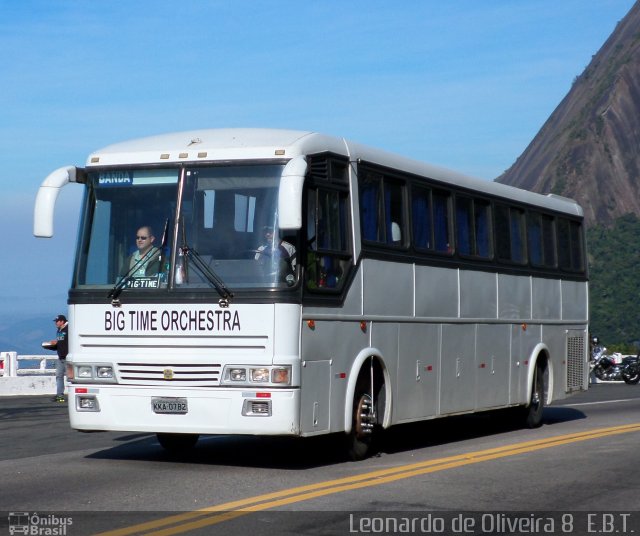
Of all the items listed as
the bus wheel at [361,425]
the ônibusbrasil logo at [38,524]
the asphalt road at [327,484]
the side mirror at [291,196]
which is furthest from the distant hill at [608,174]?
the ônibusbrasil logo at [38,524]

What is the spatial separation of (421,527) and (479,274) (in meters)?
7.77

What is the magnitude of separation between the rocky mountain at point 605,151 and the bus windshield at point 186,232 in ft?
406

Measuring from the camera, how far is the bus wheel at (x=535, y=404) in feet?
61.1

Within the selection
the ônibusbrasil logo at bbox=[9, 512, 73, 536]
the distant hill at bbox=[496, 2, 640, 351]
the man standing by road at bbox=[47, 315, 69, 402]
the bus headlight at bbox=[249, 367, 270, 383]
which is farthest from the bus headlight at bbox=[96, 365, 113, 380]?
the distant hill at bbox=[496, 2, 640, 351]

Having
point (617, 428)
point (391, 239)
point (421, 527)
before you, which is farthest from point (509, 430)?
point (421, 527)

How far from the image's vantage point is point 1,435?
18016 millimetres

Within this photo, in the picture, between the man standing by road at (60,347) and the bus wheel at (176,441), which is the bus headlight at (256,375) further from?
the man standing by road at (60,347)

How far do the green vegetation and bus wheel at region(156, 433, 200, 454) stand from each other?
316ft

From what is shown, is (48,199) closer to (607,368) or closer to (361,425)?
(361,425)

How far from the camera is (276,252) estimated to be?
12.1 metres

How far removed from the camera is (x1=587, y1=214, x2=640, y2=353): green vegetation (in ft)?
367

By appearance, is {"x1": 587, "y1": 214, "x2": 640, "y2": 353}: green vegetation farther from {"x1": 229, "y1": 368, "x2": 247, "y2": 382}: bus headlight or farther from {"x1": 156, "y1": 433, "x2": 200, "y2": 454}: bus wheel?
{"x1": 229, "y1": 368, "x2": 247, "y2": 382}: bus headlight

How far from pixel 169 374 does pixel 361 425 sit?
2.18 meters

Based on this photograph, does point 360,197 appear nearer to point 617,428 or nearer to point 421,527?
point 421,527
